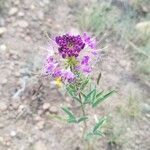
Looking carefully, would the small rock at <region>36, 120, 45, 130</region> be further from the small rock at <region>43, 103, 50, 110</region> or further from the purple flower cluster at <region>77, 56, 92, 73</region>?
the purple flower cluster at <region>77, 56, 92, 73</region>

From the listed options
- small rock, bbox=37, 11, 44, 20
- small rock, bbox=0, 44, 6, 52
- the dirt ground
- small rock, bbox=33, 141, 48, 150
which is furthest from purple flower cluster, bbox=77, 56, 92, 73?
small rock, bbox=37, 11, 44, 20

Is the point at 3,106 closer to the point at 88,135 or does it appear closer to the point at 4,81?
the point at 4,81

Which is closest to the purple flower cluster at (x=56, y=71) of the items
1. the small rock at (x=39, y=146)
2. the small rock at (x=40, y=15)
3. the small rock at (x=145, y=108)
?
the small rock at (x=39, y=146)

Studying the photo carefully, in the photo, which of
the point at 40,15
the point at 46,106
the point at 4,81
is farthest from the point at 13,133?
the point at 40,15

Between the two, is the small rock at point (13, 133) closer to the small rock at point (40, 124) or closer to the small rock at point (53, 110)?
the small rock at point (40, 124)

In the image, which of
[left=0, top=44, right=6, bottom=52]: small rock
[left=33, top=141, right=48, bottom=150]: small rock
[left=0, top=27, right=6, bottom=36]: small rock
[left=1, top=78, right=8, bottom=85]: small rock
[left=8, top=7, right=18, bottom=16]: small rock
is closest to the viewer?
[left=33, top=141, right=48, bottom=150]: small rock

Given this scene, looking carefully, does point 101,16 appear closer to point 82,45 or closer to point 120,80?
point 120,80

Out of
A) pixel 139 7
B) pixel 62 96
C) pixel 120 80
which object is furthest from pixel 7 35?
pixel 139 7

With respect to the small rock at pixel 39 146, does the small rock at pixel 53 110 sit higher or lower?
higher
